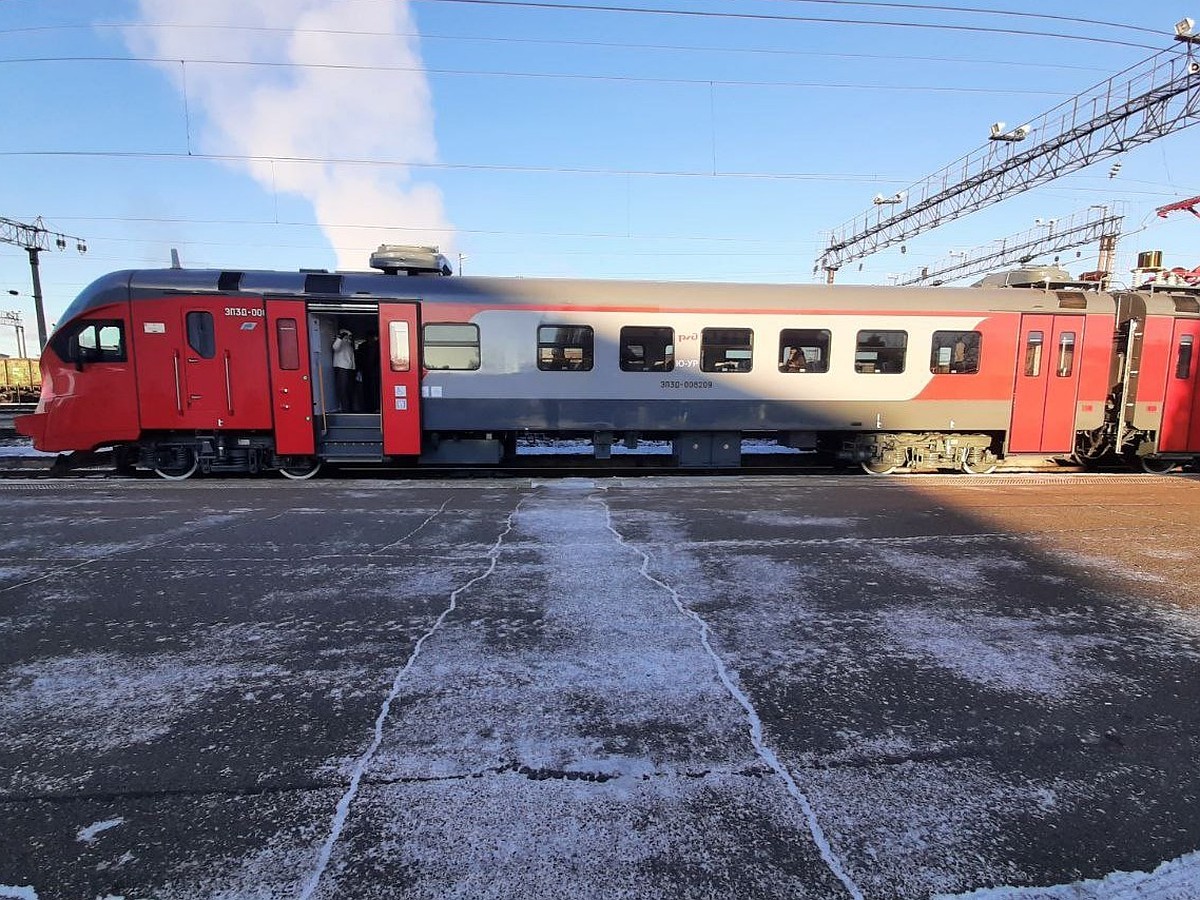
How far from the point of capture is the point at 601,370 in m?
9.98

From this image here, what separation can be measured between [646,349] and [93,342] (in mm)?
8706

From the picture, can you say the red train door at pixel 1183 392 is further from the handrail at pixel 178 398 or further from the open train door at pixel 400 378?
the handrail at pixel 178 398

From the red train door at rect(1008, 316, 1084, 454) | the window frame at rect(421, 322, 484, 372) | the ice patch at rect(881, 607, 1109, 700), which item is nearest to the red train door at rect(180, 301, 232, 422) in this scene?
the window frame at rect(421, 322, 484, 372)

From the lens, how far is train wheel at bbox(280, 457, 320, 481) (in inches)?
390

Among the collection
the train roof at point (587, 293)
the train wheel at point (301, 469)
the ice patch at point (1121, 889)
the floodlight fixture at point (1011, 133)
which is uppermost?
the floodlight fixture at point (1011, 133)

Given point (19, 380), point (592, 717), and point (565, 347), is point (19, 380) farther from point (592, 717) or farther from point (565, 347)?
point (592, 717)

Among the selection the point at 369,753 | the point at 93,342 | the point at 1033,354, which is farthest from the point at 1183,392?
the point at 93,342

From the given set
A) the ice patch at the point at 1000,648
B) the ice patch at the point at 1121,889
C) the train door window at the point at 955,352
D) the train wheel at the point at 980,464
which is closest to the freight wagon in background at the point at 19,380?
the train door window at the point at 955,352

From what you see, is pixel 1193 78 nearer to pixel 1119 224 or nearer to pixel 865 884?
pixel 1119 224

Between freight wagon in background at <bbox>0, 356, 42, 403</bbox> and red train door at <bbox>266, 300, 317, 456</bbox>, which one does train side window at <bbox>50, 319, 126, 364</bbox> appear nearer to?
red train door at <bbox>266, 300, 317, 456</bbox>

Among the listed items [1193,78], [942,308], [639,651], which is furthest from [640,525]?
[1193,78]

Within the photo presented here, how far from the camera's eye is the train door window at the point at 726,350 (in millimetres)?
10102

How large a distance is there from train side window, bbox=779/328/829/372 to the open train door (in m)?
6.13

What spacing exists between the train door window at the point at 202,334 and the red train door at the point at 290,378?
0.89m
